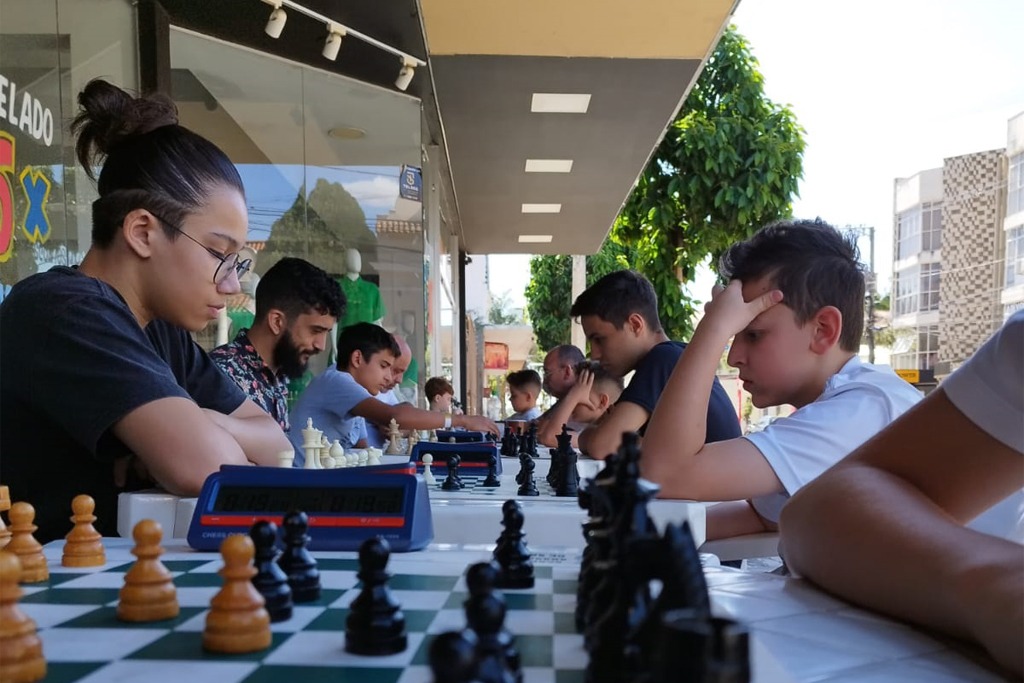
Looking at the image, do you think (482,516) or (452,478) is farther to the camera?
(452,478)

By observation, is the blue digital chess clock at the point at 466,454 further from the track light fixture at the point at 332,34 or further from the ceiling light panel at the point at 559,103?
the ceiling light panel at the point at 559,103

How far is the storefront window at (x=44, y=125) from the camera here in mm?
2885

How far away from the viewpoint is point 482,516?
1.61 meters

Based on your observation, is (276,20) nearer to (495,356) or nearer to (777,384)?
(777,384)

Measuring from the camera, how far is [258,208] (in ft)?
18.4

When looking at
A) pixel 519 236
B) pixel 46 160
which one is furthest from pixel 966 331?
pixel 46 160

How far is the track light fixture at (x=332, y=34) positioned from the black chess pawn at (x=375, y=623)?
4.29 metres

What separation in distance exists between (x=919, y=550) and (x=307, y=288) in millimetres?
2991

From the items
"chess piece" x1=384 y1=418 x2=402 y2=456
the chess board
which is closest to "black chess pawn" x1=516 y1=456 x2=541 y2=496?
the chess board

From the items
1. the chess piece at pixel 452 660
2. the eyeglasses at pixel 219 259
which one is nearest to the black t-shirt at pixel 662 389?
the eyeglasses at pixel 219 259

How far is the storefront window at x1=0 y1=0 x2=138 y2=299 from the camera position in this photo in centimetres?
288

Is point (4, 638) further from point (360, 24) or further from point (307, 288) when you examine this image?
point (360, 24)

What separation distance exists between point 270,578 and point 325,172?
5.52 metres

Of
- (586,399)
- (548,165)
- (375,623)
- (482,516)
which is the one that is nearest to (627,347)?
(586,399)
